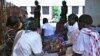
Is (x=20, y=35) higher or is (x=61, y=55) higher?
(x=20, y=35)

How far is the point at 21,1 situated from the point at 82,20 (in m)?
22.0

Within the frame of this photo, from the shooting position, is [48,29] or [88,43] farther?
[48,29]

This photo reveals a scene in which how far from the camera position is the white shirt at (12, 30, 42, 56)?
4.83 meters

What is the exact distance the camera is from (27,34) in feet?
16.2

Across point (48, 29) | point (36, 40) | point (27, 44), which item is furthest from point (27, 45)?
point (48, 29)

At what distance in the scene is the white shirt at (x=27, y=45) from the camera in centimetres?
483

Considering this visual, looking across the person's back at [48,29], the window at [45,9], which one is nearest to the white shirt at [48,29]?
the person's back at [48,29]

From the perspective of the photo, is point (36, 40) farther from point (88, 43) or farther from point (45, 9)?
point (45, 9)

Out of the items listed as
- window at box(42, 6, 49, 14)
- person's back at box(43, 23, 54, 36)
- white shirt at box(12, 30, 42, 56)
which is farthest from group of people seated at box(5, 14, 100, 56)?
window at box(42, 6, 49, 14)

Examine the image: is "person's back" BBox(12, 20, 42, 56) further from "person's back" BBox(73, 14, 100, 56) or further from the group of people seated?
"person's back" BBox(73, 14, 100, 56)

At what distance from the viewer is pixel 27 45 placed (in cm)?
482

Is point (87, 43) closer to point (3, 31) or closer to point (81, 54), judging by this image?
point (81, 54)

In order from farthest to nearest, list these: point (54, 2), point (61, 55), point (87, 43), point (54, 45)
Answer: point (54, 2) < point (54, 45) < point (61, 55) < point (87, 43)

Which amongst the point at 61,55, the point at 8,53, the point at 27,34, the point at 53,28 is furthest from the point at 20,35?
the point at 53,28
